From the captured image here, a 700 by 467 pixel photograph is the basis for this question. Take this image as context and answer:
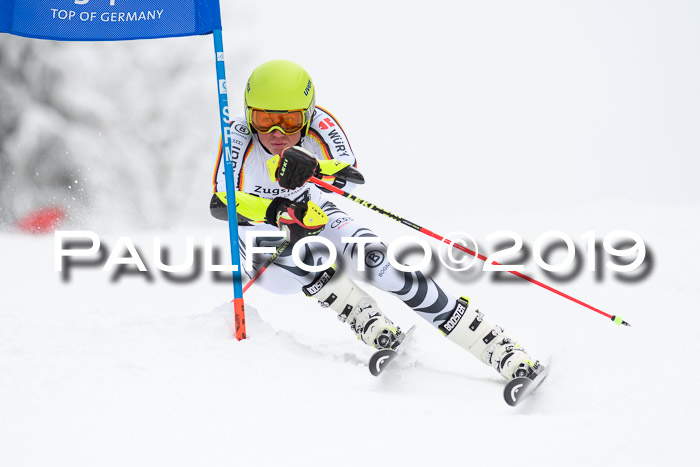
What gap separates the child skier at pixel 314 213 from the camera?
3.77 meters

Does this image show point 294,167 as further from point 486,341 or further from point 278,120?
point 486,341

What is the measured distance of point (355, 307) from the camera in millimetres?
4141

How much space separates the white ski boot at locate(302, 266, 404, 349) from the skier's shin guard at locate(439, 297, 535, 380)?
32 centimetres

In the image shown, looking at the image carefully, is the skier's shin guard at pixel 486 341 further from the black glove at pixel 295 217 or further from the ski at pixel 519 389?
the black glove at pixel 295 217

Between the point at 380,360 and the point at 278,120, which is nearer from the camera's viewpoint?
the point at 380,360

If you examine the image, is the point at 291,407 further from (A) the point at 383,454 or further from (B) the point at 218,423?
(A) the point at 383,454

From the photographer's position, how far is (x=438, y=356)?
4676 mm

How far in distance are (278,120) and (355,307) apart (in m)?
1.19

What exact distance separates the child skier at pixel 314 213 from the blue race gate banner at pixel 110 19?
1.58ft

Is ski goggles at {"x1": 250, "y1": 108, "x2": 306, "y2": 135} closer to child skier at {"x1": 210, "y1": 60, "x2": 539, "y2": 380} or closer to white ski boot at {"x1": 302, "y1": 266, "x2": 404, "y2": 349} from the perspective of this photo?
child skier at {"x1": 210, "y1": 60, "x2": 539, "y2": 380}

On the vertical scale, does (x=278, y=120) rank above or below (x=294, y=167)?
above

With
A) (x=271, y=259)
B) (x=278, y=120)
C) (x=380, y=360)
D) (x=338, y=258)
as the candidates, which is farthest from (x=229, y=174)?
(x=380, y=360)

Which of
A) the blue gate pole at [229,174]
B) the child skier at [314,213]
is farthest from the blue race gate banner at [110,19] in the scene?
the child skier at [314,213]

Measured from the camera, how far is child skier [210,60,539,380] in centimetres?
377
